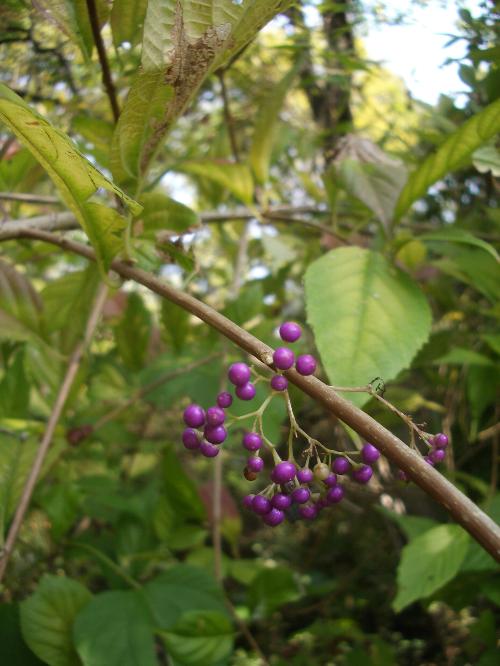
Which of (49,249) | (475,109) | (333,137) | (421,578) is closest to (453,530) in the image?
(421,578)

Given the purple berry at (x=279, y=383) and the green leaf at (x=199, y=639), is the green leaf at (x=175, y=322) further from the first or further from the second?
the purple berry at (x=279, y=383)

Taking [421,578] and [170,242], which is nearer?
[170,242]

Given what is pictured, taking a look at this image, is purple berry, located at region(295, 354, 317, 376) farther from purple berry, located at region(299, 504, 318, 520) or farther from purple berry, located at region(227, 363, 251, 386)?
purple berry, located at region(299, 504, 318, 520)

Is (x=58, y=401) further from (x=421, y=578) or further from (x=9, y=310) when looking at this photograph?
(x=421, y=578)

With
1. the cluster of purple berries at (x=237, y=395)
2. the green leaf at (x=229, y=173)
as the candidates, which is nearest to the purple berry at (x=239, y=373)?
the cluster of purple berries at (x=237, y=395)

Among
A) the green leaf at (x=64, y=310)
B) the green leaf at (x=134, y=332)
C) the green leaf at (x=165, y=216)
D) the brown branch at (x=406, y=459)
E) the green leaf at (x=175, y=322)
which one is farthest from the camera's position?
the green leaf at (x=134, y=332)

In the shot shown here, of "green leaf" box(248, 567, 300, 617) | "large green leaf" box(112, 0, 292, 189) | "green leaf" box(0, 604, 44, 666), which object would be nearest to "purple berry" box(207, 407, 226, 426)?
"large green leaf" box(112, 0, 292, 189)
